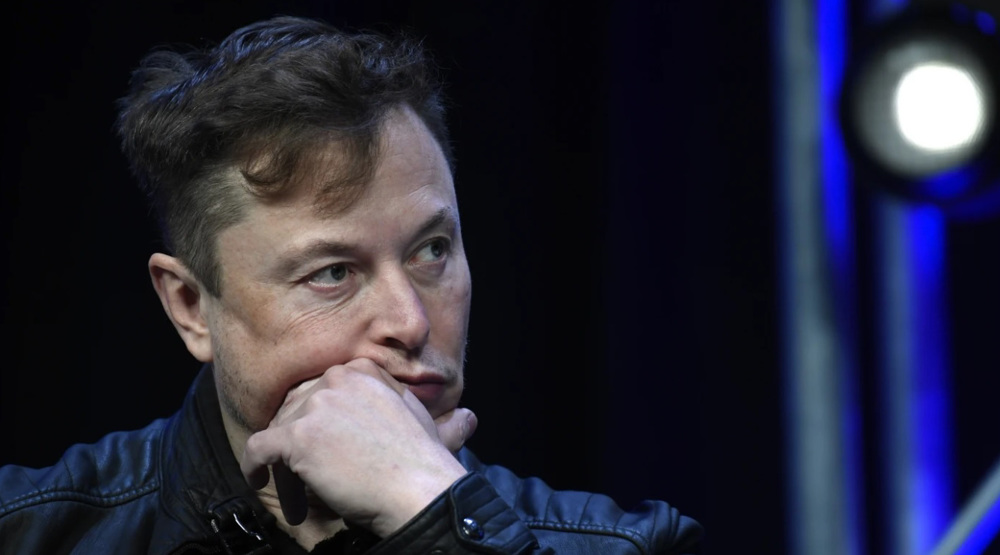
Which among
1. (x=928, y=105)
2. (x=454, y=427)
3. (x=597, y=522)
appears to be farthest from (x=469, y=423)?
(x=928, y=105)

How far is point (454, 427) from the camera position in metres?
1.91

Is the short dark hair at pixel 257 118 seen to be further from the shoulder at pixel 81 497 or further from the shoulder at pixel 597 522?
the shoulder at pixel 597 522

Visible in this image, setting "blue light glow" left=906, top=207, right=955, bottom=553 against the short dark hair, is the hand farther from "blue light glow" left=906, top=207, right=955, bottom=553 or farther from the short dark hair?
"blue light glow" left=906, top=207, right=955, bottom=553

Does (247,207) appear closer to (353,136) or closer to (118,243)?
(353,136)

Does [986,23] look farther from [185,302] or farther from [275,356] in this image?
[185,302]

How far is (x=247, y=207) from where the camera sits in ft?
6.12

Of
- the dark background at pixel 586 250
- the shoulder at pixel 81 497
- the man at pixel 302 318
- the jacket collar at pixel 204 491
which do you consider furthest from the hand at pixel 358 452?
the dark background at pixel 586 250

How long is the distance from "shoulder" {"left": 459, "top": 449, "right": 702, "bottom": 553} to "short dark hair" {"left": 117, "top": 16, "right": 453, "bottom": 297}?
0.58 m

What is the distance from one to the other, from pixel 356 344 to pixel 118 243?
38.7 inches

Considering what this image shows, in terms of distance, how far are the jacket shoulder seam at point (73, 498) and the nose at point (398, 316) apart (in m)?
0.52

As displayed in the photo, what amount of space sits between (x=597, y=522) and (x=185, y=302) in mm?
742

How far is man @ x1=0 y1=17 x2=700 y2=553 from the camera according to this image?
5.66ft

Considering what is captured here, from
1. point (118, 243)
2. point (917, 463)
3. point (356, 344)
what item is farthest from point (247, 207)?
point (917, 463)

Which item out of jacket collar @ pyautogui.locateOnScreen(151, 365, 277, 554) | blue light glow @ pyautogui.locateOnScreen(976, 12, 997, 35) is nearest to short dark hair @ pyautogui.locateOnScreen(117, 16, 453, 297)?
jacket collar @ pyautogui.locateOnScreen(151, 365, 277, 554)
